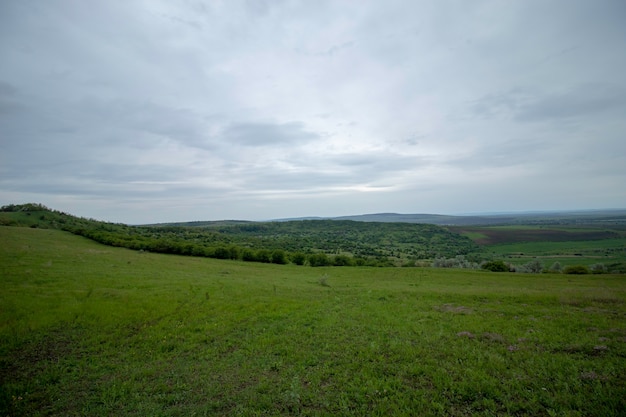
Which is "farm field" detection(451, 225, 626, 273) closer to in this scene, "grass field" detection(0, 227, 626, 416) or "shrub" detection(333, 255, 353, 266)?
"shrub" detection(333, 255, 353, 266)

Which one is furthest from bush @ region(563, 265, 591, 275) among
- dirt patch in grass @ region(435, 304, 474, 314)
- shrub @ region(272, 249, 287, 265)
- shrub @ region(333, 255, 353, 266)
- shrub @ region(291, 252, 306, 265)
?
shrub @ region(272, 249, 287, 265)

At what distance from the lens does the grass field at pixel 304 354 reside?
7.65 m

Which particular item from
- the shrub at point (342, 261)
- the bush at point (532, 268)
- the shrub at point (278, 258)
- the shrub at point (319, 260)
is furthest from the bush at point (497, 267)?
the shrub at point (278, 258)

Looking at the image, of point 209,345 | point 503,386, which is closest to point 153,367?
point 209,345

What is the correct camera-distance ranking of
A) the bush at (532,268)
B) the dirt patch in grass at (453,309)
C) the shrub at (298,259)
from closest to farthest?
the dirt patch in grass at (453,309) → the bush at (532,268) → the shrub at (298,259)

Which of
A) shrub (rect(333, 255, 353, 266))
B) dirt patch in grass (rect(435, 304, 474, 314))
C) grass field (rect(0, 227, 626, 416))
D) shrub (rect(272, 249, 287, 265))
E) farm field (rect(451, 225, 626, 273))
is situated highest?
grass field (rect(0, 227, 626, 416))

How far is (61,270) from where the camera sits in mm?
25469

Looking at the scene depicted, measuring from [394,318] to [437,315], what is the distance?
9.56ft

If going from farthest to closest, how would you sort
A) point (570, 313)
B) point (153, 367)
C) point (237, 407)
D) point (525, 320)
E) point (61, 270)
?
1. point (61, 270)
2. point (570, 313)
3. point (525, 320)
4. point (153, 367)
5. point (237, 407)

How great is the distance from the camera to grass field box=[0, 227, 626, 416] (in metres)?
7.65

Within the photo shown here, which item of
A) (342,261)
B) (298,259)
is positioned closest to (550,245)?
(342,261)

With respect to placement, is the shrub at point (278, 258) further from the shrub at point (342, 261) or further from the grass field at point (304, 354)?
the grass field at point (304, 354)

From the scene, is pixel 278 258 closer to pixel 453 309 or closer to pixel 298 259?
pixel 298 259

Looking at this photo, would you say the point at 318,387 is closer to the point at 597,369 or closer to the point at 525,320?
the point at 597,369
